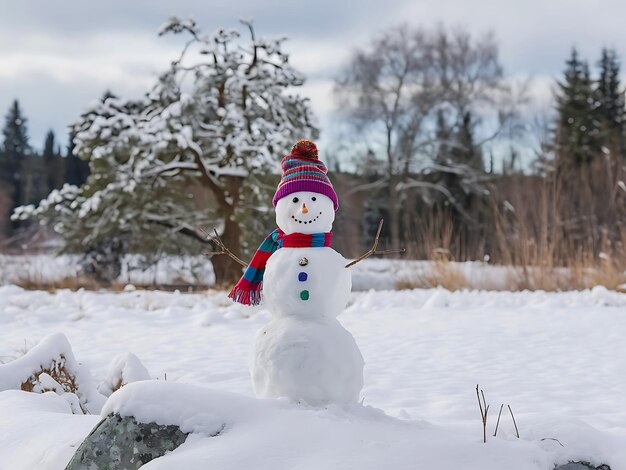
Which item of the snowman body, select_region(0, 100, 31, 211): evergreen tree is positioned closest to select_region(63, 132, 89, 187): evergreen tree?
select_region(0, 100, 31, 211): evergreen tree

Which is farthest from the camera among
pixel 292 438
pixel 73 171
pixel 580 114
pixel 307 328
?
pixel 73 171

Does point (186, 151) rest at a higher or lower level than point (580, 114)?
lower

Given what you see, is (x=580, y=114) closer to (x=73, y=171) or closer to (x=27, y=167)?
(x=73, y=171)

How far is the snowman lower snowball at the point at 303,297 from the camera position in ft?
6.97

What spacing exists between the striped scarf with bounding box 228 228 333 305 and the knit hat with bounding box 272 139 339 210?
0.57ft

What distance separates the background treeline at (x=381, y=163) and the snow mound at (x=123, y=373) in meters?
6.16

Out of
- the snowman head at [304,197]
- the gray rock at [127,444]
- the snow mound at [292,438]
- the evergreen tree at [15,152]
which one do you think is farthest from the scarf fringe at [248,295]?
the evergreen tree at [15,152]

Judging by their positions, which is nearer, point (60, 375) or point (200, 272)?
point (60, 375)

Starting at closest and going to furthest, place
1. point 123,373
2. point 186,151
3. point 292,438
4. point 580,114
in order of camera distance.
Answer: point 292,438 < point 123,373 < point 186,151 < point 580,114

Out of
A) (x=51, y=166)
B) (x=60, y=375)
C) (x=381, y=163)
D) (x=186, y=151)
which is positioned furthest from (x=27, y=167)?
(x=60, y=375)

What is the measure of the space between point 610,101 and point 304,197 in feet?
88.9

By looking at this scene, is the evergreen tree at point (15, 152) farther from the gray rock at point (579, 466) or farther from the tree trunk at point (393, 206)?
the gray rock at point (579, 466)

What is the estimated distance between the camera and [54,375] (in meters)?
3.22

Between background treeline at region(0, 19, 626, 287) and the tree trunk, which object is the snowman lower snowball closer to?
background treeline at region(0, 19, 626, 287)
